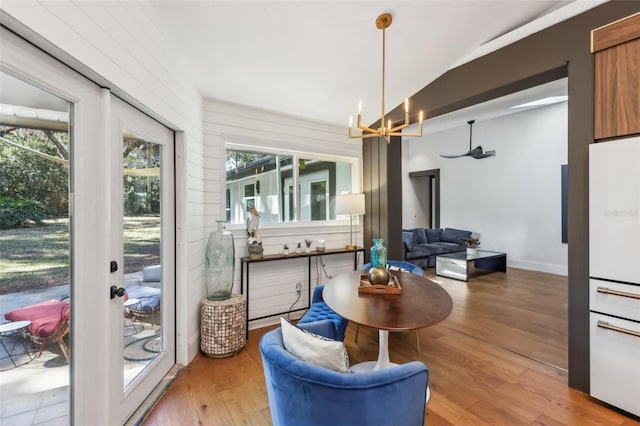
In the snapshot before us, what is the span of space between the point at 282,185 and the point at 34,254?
8.96 ft

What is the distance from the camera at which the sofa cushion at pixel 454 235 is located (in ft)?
23.1

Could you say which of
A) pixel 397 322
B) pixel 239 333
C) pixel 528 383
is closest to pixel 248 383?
pixel 239 333

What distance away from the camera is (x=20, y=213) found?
117 centimetres

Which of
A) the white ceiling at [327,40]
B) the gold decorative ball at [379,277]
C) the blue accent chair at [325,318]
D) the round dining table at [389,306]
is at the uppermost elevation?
the white ceiling at [327,40]

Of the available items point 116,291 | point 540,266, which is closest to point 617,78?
point 116,291

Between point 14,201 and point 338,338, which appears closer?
point 14,201

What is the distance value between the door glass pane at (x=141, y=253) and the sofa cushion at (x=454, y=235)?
686 cm

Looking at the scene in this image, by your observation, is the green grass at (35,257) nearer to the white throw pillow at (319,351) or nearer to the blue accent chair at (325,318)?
the white throw pillow at (319,351)

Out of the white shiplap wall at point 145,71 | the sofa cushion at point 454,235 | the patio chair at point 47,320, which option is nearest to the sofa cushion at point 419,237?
the sofa cushion at point 454,235

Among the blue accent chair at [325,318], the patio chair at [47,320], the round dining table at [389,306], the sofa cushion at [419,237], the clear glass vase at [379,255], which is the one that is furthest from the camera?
the sofa cushion at [419,237]

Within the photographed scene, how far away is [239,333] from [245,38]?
8.82ft

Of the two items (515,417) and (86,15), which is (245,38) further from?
(515,417)

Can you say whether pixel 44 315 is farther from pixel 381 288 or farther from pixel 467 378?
pixel 467 378

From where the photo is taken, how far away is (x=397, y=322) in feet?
5.08
